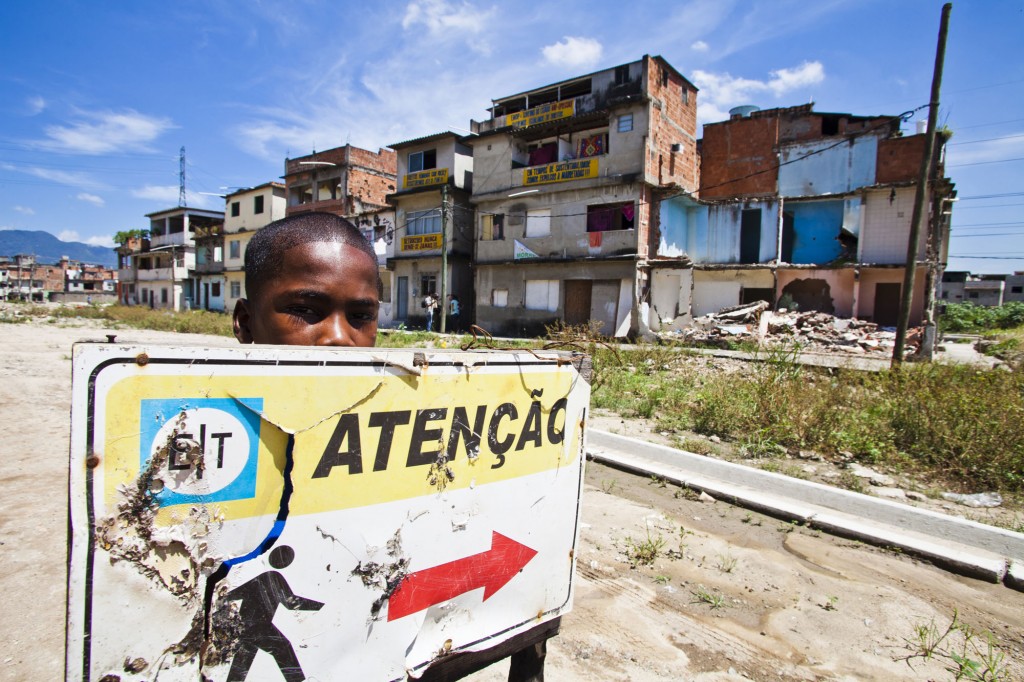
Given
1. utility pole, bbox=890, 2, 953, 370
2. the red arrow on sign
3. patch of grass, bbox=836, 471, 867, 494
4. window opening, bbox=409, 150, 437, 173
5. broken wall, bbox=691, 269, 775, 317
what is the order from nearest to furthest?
the red arrow on sign < patch of grass, bbox=836, 471, 867, 494 < utility pole, bbox=890, 2, 953, 370 < broken wall, bbox=691, 269, 775, 317 < window opening, bbox=409, 150, 437, 173

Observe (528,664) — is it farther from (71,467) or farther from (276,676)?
(71,467)

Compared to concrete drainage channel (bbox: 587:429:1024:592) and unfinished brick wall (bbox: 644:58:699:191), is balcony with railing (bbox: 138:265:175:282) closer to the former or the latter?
unfinished brick wall (bbox: 644:58:699:191)

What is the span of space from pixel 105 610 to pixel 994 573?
4.50 meters

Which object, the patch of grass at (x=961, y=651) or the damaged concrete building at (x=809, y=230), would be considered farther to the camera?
the damaged concrete building at (x=809, y=230)

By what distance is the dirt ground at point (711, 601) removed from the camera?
237cm

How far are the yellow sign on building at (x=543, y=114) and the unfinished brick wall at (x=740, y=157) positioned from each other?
905 cm

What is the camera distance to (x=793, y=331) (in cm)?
1852

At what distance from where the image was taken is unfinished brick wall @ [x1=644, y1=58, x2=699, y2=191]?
20.4 metres

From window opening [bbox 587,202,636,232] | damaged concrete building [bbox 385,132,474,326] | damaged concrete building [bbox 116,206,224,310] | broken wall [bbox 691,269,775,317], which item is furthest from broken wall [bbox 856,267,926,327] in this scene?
damaged concrete building [bbox 116,206,224,310]

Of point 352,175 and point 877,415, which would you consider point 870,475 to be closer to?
point 877,415

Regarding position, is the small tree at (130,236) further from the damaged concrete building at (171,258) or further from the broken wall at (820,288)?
the broken wall at (820,288)

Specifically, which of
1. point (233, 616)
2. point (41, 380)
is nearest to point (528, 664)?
point (233, 616)

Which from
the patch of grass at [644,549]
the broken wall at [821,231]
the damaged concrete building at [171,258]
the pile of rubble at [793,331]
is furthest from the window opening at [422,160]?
the patch of grass at [644,549]

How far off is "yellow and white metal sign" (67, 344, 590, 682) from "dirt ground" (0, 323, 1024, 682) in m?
1.15
